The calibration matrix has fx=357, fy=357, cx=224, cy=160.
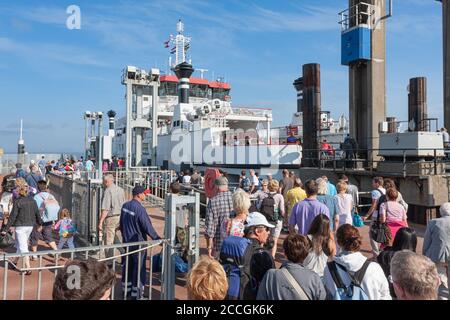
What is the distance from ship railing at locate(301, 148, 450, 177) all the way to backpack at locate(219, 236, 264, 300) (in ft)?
28.2

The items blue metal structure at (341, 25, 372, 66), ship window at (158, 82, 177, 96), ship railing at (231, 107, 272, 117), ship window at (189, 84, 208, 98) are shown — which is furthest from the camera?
ship window at (189, 84, 208, 98)

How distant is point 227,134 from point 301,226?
698 inches

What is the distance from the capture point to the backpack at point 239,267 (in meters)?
3.10

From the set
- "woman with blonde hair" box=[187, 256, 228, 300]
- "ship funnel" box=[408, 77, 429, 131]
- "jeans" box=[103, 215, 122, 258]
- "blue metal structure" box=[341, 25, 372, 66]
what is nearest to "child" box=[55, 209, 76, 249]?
"jeans" box=[103, 215, 122, 258]

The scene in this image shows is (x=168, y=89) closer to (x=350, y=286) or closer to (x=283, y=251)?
(x=283, y=251)

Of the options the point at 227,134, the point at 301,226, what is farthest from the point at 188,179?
the point at 301,226

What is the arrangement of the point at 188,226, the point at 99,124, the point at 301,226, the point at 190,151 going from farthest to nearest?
1. the point at 190,151
2. the point at 99,124
3. the point at 301,226
4. the point at 188,226

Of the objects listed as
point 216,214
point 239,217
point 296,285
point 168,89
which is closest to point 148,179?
point 216,214

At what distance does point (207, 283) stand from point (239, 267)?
0.79 meters

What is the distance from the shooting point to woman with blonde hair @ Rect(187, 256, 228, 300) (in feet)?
7.97

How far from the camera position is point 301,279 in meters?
2.58

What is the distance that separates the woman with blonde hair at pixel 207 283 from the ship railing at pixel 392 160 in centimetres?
936

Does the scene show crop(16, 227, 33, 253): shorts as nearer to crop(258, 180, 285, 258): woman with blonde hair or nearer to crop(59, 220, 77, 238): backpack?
crop(59, 220, 77, 238): backpack
